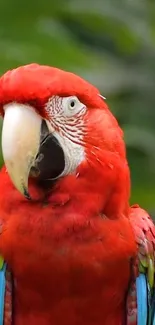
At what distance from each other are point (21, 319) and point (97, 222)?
0.73 ft

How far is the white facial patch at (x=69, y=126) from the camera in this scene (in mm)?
1447

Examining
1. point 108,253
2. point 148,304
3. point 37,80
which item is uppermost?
point 37,80

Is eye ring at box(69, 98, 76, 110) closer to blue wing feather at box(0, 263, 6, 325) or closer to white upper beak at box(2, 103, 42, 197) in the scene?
white upper beak at box(2, 103, 42, 197)

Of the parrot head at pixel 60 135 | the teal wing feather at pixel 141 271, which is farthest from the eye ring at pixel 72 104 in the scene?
the teal wing feather at pixel 141 271

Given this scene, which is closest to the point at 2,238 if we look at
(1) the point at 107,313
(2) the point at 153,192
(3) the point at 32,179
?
(3) the point at 32,179

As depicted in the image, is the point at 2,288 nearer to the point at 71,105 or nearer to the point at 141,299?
the point at 141,299

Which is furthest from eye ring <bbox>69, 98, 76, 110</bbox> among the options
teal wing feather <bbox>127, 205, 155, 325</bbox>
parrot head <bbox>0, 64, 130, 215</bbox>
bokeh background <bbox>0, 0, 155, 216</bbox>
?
teal wing feather <bbox>127, 205, 155, 325</bbox>

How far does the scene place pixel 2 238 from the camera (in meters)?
1.55

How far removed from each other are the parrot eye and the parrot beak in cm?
4

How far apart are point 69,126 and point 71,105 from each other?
0.11 feet

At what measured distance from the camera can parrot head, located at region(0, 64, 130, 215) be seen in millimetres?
1407

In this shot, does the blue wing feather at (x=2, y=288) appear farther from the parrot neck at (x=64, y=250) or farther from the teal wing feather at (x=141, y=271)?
the teal wing feather at (x=141, y=271)

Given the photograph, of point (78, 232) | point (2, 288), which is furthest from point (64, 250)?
point (2, 288)

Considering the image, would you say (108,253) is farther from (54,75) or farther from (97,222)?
(54,75)
